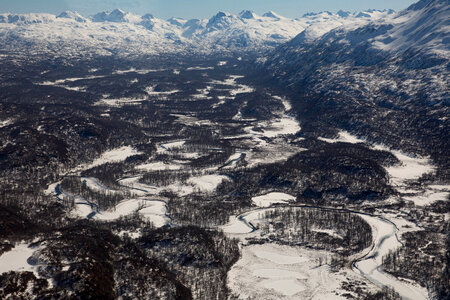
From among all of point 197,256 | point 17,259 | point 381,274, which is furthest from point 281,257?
point 17,259

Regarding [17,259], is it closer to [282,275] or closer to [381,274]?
[282,275]

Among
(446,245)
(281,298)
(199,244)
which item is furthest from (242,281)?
(446,245)

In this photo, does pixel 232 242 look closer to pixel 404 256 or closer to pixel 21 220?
pixel 404 256

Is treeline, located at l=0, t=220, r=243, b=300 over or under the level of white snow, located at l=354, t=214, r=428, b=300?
over

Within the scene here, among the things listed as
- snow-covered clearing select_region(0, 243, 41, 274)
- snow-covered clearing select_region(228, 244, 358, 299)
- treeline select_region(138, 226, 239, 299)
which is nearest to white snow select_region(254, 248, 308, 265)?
snow-covered clearing select_region(228, 244, 358, 299)

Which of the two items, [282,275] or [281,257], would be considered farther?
[281,257]

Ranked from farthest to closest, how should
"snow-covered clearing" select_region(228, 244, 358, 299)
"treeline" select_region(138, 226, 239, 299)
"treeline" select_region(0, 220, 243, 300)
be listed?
"treeline" select_region(138, 226, 239, 299) → "snow-covered clearing" select_region(228, 244, 358, 299) → "treeline" select_region(0, 220, 243, 300)

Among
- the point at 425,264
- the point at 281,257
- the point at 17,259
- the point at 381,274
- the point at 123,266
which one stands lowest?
the point at 381,274

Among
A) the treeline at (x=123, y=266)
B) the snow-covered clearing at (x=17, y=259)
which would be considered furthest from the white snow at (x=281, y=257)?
the snow-covered clearing at (x=17, y=259)

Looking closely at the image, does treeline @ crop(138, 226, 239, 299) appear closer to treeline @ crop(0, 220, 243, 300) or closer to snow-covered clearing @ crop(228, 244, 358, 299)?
treeline @ crop(0, 220, 243, 300)
